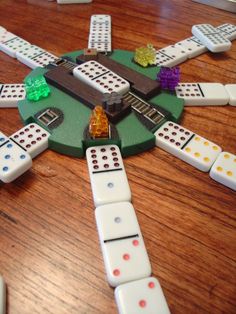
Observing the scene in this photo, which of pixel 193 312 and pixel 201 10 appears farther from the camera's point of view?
pixel 201 10

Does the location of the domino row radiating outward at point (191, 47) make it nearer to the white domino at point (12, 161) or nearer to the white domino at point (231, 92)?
the white domino at point (231, 92)

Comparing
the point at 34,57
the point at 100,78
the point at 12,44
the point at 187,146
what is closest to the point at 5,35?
the point at 12,44

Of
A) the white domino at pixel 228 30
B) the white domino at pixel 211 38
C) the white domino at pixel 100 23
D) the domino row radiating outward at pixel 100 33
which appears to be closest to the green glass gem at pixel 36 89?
the domino row radiating outward at pixel 100 33

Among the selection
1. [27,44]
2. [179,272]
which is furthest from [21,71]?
[179,272]

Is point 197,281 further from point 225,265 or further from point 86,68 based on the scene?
→ point 86,68

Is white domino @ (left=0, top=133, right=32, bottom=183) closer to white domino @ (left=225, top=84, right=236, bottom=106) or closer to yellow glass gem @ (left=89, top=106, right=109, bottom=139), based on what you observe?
yellow glass gem @ (left=89, top=106, right=109, bottom=139)

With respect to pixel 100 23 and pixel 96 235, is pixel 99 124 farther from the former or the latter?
pixel 100 23

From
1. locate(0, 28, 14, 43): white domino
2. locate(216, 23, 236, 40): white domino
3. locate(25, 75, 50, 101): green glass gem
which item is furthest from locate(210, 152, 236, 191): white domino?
locate(0, 28, 14, 43): white domino
